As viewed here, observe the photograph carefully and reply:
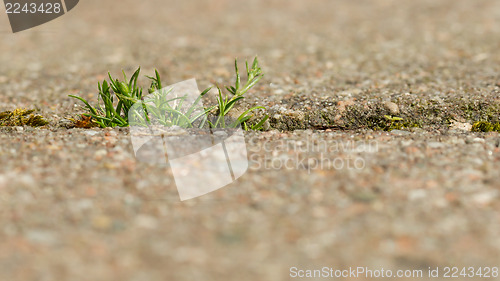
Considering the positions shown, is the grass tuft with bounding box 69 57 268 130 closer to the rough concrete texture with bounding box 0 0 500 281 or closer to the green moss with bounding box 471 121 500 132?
the rough concrete texture with bounding box 0 0 500 281

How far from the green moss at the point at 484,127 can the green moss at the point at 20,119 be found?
2.16 meters

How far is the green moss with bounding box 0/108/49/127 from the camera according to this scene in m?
2.66

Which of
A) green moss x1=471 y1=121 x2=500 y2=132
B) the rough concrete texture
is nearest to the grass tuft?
the rough concrete texture

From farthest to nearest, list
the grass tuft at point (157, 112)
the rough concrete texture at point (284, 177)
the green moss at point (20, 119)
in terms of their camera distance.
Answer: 1. the green moss at point (20, 119)
2. the grass tuft at point (157, 112)
3. the rough concrete texture at point (284, 177)

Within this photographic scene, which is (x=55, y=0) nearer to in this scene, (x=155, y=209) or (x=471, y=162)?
(x=155, y=209)

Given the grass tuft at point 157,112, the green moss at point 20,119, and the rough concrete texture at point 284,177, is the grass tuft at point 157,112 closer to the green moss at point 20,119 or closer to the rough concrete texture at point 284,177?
the rough concrete texture at point 284,177

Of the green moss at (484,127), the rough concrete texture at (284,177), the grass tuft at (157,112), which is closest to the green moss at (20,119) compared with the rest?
the rough concrete texture at (284,177)

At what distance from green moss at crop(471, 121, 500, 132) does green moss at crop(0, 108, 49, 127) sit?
7.10ft

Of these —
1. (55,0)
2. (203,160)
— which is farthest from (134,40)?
(203,160)

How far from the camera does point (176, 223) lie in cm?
175

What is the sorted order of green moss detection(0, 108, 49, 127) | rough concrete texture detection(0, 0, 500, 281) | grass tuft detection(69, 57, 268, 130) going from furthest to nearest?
green moss detection(0, 108, 49, 127) → grass tuft detection(69, 57, 268, 130) → rough concrete texture detection(0, 0, 500, 281)

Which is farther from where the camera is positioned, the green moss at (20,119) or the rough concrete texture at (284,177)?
the green moss at (20,119)

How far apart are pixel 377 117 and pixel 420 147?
488 millimetres

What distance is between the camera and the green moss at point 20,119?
105 inches
